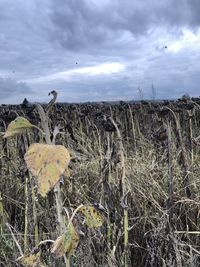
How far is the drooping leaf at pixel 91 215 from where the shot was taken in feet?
4.71

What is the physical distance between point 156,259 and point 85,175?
1840 mm

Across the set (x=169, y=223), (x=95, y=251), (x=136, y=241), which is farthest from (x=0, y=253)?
(x=169, y=223)

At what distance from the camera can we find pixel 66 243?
1250 mm

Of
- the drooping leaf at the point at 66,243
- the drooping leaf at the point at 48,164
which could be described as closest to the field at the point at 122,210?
the drooping leaf at the point at 66,243

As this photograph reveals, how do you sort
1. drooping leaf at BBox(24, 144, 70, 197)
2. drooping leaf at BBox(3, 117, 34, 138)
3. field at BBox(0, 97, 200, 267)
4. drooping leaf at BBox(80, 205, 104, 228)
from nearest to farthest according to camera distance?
drooping leaf at BBox(24, 144, 70, 197)
drooping leaf at BBox(3, 117, 34, 138)
drooping leaf at BBox(80, 205, 104, 228)
field at BBox(0, 97, 200, 267)

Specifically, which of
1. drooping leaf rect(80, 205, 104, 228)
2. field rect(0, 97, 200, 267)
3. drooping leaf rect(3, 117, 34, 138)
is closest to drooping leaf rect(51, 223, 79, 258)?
drooping leaf rect(80, 205, 104, 228)

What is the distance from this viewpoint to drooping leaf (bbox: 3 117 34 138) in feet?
3.90

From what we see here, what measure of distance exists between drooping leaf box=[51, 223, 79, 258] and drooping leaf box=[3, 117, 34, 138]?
0.30 meters

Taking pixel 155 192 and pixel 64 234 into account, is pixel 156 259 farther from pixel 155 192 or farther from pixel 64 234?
pixel 64 234

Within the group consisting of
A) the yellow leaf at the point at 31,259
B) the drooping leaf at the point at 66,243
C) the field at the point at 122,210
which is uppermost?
the drooping leaf at the point at 66,243

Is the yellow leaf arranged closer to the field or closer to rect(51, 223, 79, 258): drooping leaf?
rect(51, 223, 79, 258): drooping leaf

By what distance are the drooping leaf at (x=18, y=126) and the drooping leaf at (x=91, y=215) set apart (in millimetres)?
366

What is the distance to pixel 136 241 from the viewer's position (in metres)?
3.29

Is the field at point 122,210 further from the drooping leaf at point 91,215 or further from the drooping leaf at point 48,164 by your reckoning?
the drooping leaf at point 48,164
